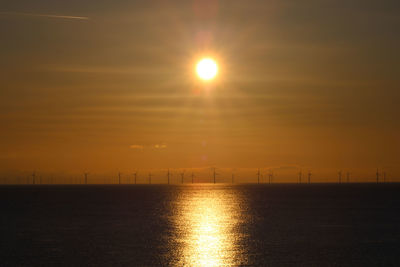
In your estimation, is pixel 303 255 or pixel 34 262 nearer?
pixel 34 262

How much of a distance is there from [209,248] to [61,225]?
41.2 m

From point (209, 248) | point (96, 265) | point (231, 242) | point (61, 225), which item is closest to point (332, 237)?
point (231, 242)

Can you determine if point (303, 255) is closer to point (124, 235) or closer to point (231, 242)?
point (231, 242)

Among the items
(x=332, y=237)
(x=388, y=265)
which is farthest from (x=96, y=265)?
(x=332, y=237)

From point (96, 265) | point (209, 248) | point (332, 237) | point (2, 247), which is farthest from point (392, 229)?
point (2, 247)

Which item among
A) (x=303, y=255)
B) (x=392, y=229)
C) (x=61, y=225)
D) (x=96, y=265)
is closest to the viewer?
(x=96, y=265)

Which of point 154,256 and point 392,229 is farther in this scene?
point 392,229

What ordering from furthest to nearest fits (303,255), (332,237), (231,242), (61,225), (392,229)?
(61,225), (392,229), (332,237), (231,242), (303,255)

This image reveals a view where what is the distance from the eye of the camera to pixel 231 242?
6744 centimetres

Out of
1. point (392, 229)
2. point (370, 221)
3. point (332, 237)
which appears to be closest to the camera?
point (332, 237)

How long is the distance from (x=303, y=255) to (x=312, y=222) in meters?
43.6

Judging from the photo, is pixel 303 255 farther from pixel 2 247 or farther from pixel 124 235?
pixel 2 247

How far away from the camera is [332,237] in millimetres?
73438

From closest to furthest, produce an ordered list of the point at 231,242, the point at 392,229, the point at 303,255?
1. the point at 303,255
2. the point at 231,242
3. the point at 392,229
